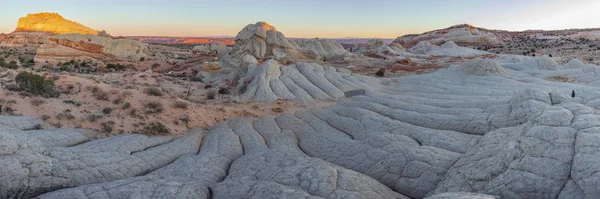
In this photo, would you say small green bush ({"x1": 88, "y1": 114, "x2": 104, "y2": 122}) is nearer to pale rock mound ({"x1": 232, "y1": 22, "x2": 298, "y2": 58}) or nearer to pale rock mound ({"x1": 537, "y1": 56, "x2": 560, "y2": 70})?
pale rock mound ({"x1": 537, "y1": 56, "x2": 560, "y2": 70})

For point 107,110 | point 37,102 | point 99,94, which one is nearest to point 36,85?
point 37,102

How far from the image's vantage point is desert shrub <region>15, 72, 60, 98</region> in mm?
20200

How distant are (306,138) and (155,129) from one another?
319 inches

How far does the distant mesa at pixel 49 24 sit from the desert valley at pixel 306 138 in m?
141

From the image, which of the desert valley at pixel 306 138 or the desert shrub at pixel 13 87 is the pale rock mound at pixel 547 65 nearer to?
the desert valley at pixel 306 138

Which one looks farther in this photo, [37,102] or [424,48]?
[424,48]

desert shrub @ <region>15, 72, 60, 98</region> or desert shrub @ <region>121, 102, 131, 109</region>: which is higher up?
desert shrub @ <region>15, 72, 60, 98</region>

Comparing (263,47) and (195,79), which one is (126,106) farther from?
(263,47)

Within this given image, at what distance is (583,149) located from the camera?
7.71m

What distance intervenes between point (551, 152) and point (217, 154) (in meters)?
10.9

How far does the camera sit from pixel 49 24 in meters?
144

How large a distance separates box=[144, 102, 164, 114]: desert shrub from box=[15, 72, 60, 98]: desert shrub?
512 cm

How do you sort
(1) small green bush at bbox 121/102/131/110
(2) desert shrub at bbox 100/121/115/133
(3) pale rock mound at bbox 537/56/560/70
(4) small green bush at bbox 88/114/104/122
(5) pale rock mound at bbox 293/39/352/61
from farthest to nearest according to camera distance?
(5) pale rock mound at bbox 293/39/352/61 < (3) pale rock mound at bbox 537/56/560/70 < (1) small green bush at bbox 121/102/131/110 < (4) small green bush at bbox 88/114/104/122 < (2) desert shrub at bbox 100/121/115/133

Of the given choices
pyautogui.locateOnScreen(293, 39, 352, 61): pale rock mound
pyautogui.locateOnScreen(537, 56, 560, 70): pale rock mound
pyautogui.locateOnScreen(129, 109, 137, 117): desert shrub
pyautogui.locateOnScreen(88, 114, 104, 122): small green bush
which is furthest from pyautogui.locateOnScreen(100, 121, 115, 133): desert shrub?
pyautogui.locateOnScreen(293, 39, 352, 61): pale rock mound
